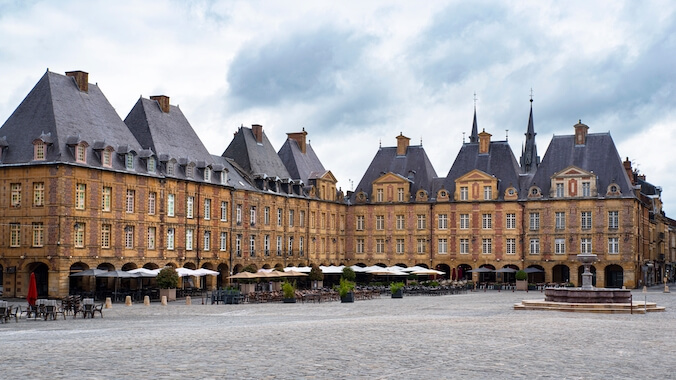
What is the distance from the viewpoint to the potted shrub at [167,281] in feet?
146

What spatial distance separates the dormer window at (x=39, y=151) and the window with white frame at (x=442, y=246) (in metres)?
36.1

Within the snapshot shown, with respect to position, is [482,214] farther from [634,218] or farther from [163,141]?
[163,141]

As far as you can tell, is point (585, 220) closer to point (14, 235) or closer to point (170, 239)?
point (170, 239)

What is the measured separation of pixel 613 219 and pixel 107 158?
126 feet

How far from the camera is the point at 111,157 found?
48.4 m

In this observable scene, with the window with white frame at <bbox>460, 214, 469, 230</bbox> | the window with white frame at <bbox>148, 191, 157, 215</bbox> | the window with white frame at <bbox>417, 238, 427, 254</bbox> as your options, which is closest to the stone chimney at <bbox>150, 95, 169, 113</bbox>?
the window with white frame at <bbox>148, 191, 157, 215</bbox>

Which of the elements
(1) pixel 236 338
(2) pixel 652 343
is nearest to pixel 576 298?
(2) pixel 652 343

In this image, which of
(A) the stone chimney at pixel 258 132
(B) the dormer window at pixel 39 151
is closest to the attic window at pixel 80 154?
(B) the dormer window at pixel 39 151

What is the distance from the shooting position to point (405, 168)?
74.1m

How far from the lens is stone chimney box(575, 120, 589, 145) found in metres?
68.3

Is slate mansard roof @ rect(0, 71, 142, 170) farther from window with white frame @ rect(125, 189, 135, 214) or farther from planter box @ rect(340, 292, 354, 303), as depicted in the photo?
planter box @ rect(340, 292, 354, 303)

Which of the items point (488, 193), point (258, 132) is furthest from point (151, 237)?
point (488, 193)

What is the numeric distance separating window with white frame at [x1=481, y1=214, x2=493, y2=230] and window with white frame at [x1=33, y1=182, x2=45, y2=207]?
121 feet

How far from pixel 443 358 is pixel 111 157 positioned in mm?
35229
